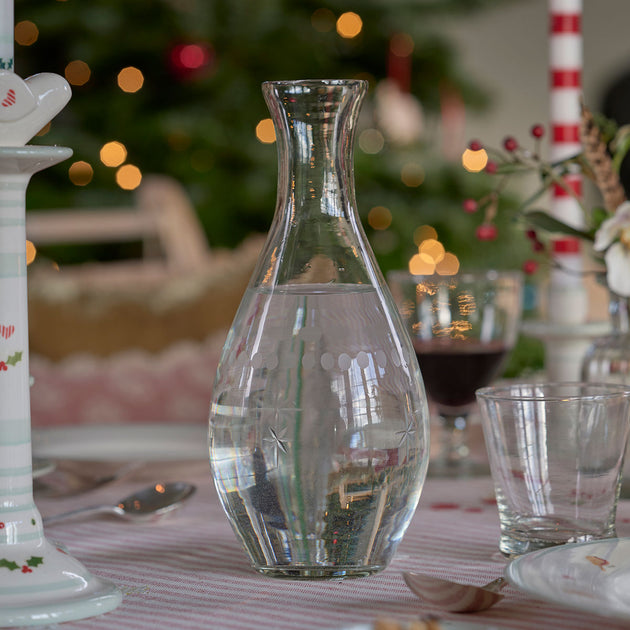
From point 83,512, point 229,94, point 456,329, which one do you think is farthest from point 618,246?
point 229,94

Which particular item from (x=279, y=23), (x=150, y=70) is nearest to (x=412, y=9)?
(x=279, y=23)

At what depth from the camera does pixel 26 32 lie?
102 inches

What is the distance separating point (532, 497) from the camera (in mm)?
576

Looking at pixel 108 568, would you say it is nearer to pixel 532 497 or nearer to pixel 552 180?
pixel 532 497

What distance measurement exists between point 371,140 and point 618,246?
2340 mm

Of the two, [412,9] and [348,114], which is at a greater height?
[412,9]

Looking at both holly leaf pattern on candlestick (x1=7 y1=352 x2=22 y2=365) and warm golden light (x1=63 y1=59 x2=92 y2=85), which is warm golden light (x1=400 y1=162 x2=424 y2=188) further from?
holly leaf pattern on candlestick (x1=7 y1=352 x2=22 y2=365)

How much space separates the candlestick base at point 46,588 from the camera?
0.47 meters

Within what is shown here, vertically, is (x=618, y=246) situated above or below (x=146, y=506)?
above

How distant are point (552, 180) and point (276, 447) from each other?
41cm

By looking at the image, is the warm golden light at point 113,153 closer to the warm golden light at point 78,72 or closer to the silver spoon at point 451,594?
the warm golden light at point 78,72

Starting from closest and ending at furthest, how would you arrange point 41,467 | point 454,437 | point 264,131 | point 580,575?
point 580,575 → point 41,467 → point 454,437 → point 264,131

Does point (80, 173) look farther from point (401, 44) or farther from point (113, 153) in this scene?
point (401, 44)

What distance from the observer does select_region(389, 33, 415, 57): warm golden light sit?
283 centimetres
